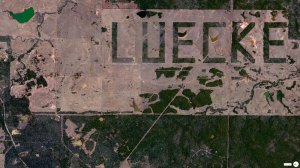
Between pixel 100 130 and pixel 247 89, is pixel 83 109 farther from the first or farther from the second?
pixel 247 89

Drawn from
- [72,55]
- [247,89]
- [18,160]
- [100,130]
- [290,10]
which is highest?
[290,10]

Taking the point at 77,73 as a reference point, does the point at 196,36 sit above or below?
above

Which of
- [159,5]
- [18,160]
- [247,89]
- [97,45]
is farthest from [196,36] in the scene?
[18,160]

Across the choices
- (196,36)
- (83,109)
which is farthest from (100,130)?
(196,36)

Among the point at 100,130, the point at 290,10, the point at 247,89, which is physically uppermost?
the point at 290,10

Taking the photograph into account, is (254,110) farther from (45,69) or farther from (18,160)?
(18,160)

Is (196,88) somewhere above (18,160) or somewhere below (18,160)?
above
